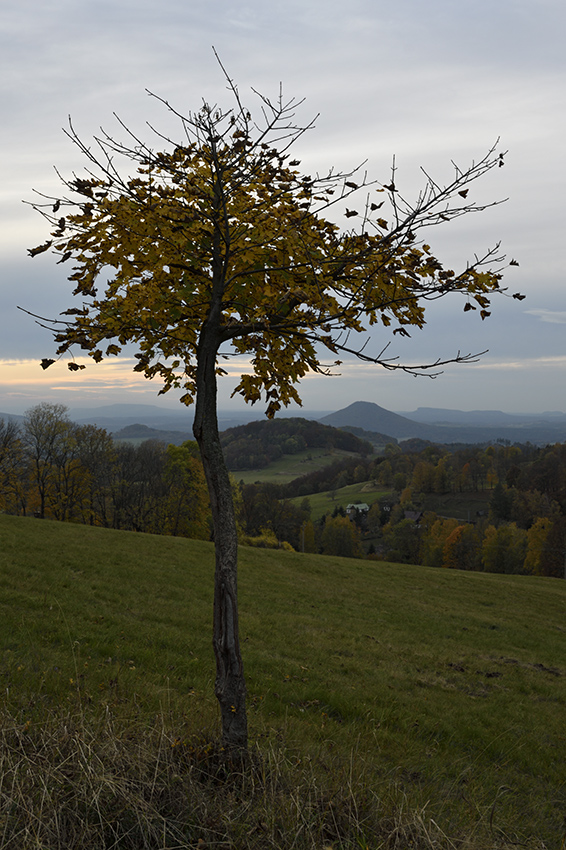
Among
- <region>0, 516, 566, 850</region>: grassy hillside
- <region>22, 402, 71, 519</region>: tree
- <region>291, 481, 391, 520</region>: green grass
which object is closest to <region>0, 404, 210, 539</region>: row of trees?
<region>22, 402, 71, 519</region>: tree

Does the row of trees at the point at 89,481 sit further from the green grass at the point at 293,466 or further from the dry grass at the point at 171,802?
the green grass at the point at 293,466

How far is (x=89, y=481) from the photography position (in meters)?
43.0

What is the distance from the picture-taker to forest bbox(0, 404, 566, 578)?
42.3m

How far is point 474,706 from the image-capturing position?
32.9 feet

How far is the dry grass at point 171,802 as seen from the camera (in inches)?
132

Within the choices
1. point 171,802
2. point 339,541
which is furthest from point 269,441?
point 171,802

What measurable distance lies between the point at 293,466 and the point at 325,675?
153 m

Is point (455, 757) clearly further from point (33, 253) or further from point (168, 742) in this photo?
point (33, 253)

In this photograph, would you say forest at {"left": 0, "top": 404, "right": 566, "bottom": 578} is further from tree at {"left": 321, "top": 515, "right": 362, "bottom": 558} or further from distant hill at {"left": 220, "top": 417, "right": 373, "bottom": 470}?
distant hill at {"left": 220, "top": 417, "right": 373, "bottom": 470}

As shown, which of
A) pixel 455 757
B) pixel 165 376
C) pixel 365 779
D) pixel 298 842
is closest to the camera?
pixel 298 842

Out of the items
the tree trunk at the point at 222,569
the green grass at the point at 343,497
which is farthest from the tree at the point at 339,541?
the tree trunk at the point at 222,569

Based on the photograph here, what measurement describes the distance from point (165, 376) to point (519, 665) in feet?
45.4

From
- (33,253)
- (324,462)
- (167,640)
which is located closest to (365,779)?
(33,253)

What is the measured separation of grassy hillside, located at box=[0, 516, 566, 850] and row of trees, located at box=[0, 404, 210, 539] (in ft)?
68.5
